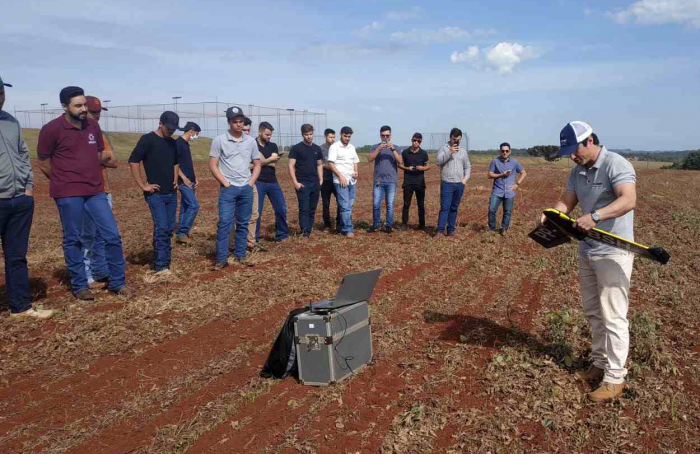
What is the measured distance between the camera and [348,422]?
154 inches

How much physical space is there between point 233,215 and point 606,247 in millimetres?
5604

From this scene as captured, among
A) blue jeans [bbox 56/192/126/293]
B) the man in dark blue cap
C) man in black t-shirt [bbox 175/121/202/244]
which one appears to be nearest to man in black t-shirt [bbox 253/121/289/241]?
man in black t-shirt [bbox 175/121/202/244]

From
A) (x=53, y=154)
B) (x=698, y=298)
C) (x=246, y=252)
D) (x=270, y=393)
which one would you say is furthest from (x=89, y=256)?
(x=698, y=298)

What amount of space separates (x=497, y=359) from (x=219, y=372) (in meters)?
2.55

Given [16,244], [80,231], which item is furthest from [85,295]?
[16,244]

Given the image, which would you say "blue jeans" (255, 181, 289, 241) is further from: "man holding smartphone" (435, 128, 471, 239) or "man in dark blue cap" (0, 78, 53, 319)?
"man in dark blue cap" (0, 78, 53, 319)

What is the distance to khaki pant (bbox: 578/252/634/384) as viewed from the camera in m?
4.07

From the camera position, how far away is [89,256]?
698cm

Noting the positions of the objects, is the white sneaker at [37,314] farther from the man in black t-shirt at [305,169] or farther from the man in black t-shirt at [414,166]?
the man in black t-shirt at [414,166]

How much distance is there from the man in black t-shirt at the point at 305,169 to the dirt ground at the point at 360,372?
166 cm

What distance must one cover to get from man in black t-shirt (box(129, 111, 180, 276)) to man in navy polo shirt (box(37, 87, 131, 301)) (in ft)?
2.13

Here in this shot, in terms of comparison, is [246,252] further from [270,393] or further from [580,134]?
[580,134]

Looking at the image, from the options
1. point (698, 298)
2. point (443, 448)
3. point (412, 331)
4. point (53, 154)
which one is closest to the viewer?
point (443, 448)

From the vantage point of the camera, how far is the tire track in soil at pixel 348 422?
3656 millimetres
